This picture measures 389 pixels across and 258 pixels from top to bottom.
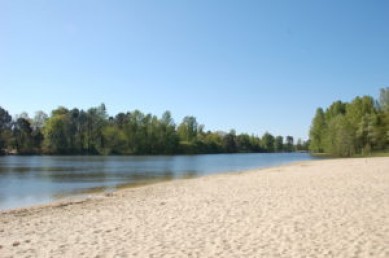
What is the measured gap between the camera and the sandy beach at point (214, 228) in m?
9.37

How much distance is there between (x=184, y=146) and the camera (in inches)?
6658

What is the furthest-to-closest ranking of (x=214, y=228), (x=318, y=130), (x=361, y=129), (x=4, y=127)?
(x=4, y=127)
(x=318, y=130)
(x=361, y=129)
(x=214, y=228)

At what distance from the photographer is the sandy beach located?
9.37 meters

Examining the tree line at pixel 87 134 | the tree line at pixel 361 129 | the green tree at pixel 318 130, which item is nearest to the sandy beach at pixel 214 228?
the tree line at pixel 361 129

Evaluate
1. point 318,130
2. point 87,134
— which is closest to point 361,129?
point 318,130

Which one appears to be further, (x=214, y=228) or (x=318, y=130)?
(x=318, y=130)

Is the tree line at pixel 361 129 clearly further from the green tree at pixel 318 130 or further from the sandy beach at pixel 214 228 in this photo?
the sandy beach at pixel 214 228

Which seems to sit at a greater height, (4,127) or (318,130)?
(4,127)

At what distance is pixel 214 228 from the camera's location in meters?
11.8

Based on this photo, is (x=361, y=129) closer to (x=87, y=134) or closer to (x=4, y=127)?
(x=87, y=134)

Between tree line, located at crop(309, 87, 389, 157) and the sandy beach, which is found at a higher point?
tree line, located at crop(309, 87, 389, 157)

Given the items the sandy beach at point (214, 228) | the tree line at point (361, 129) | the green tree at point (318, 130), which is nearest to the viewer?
the sandy beach at point (214, 228)

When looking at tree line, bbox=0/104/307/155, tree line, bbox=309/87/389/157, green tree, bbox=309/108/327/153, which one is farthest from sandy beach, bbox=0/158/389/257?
tree line, bbox=0/104/307/155

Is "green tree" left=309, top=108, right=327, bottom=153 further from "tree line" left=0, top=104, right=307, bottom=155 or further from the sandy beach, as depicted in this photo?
the sandy beach
